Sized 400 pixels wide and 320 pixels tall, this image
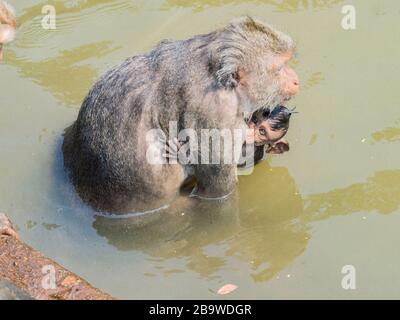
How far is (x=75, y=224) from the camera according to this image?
8.66 meters

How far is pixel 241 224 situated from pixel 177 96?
168cm

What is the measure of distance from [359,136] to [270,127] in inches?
55.4

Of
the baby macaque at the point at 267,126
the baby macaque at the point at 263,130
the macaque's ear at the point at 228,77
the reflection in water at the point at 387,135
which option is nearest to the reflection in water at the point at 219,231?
the baby macaque at the point at 263,130

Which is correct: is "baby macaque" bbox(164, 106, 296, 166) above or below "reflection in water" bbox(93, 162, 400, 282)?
above

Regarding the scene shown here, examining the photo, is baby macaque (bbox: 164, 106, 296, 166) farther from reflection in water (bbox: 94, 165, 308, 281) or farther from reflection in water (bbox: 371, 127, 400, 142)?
reflection in water (bbox: 371, 127, 400, 142)

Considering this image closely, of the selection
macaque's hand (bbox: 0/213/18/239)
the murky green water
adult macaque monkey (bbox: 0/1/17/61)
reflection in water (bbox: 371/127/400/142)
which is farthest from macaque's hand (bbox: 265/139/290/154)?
adult macaque monkey (bbox: 0/1/17/61)

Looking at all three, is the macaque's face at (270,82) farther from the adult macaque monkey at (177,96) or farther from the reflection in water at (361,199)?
the reflection in water at (361,199)

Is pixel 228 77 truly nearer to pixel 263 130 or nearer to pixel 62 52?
pixel 263 130

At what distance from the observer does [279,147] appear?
29.2 feet

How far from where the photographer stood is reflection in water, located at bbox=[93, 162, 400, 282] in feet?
27.4

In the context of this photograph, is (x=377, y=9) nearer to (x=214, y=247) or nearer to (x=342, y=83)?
(x=342, y=83)

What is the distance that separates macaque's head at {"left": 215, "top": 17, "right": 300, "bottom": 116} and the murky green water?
1248mm
